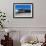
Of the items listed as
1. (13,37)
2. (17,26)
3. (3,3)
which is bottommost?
(13,37)

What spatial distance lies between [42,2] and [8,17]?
46.0 inches

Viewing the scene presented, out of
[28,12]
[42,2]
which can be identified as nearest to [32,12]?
[28,12]

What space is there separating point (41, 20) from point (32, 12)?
1.24 ft

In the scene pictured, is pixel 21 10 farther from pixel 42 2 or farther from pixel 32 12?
pixel 42 2

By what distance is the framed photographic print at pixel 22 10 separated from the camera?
4527 millimetres

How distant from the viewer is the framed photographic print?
14.9 feet

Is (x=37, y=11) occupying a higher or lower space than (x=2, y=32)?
higher

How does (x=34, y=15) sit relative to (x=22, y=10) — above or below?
below

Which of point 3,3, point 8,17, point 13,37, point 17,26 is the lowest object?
point 13,37

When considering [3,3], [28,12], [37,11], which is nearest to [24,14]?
[28,12]

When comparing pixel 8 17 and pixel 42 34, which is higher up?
pixel 8 17

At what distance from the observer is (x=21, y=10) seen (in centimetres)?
457

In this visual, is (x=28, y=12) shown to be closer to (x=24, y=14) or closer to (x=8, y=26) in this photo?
(x=24, y=14)

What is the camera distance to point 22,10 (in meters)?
4.56
